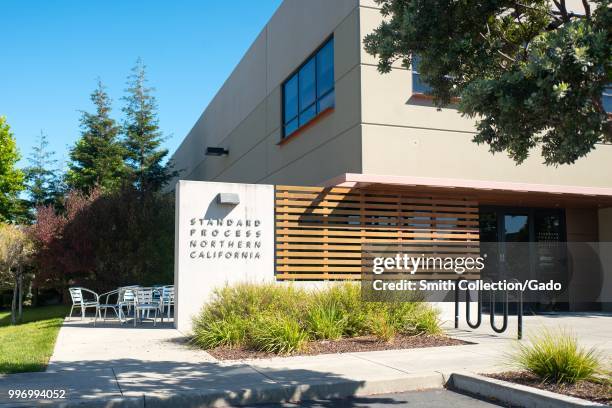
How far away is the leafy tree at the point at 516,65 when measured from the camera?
18.0ft

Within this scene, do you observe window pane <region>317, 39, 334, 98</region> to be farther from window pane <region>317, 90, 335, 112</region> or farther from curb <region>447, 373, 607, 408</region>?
curb <region>447, 373, 607, 408</region>

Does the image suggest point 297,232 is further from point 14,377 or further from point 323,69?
point 14,377

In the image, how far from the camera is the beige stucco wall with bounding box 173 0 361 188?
14.9m

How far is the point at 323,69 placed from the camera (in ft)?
54.8

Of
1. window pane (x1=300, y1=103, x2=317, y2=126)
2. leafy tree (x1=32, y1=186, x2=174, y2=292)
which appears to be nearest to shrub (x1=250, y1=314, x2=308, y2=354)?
window pane (x1=300, y1=103, x2=317, y2=126)

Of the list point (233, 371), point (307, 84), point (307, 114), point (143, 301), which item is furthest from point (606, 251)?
point (233, 371)

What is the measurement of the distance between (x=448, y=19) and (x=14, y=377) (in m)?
6.92

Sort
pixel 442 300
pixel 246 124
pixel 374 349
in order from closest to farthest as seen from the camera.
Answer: pixel 374 349 < pixel 442 300 < pixel 246 124

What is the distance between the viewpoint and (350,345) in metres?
9.93

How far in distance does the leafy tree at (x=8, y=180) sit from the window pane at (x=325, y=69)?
26.6 m

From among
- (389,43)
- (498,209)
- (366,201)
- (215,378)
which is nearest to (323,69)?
(366,201)

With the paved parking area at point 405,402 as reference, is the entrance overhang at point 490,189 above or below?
above

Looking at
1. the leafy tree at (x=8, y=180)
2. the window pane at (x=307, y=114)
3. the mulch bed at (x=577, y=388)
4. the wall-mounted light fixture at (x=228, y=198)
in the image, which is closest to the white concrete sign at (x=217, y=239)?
the wall-mounted light fixture at (x=228, y=198)

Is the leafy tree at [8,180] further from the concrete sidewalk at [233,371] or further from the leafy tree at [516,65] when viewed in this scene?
the leafy tree at [516,65]
